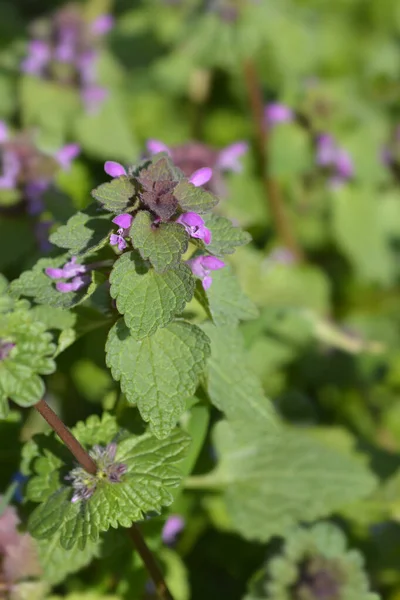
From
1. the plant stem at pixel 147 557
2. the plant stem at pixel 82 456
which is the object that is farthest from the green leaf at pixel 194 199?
the plant stem at pixel 147 557

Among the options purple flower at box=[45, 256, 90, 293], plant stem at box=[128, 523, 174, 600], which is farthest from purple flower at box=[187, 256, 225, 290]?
plant stem at box=[128, 523, 174, 600]

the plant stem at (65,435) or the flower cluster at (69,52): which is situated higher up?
the plant stem at (65,435)

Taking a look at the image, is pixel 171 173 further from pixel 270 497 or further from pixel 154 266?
pixel 270 497

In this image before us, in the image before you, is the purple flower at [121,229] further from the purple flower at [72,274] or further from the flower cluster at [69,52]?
the flower cluster at [69,52]

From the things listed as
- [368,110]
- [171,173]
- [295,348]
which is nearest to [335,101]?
[368,110]

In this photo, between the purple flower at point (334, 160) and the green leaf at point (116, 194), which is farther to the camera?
the purple flower at point (334, 160)

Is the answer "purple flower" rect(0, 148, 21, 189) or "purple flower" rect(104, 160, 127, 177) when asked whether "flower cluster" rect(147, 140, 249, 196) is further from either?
"purple flower" rect(104, 160, 127, 177)
